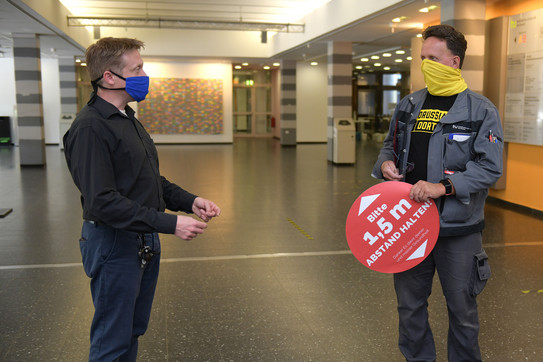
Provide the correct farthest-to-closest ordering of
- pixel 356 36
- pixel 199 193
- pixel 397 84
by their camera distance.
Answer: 1. pixel 397 84
2. pixel 356 36
3. pixel 199 193

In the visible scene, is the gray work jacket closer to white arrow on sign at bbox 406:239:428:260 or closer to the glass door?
white arrow on sign at bbox 406:239:428:260

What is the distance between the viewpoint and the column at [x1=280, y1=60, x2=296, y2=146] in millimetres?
20172

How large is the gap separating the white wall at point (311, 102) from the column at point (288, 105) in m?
1.14

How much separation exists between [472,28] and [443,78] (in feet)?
19.7

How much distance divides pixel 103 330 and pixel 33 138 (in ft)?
41.3

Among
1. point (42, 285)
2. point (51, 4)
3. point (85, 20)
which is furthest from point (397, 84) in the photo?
point (42, 285)

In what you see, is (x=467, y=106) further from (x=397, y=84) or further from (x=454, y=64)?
(x=397, y=84)

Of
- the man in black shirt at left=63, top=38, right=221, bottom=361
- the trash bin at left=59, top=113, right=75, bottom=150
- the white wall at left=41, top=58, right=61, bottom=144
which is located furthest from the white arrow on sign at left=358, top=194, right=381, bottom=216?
the white wall at left=41, top=58, right=61, bottom=144

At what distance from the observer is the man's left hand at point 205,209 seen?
2.25 metres

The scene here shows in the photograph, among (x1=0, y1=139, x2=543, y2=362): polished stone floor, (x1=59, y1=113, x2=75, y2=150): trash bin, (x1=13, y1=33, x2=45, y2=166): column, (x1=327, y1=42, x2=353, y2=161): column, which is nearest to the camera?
(x1=0, y1=139, x2=543, y2=362): polished stone floor

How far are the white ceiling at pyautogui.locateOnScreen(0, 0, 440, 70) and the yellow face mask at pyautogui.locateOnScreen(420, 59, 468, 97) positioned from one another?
22.6ft

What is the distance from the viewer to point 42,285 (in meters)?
4.23

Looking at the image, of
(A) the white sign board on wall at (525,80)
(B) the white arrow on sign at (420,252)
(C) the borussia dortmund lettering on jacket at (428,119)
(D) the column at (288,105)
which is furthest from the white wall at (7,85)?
(B) the white arrow on sign at (420,252)

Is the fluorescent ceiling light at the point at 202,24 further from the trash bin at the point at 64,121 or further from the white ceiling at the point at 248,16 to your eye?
the trash bin at the point at 64,121
